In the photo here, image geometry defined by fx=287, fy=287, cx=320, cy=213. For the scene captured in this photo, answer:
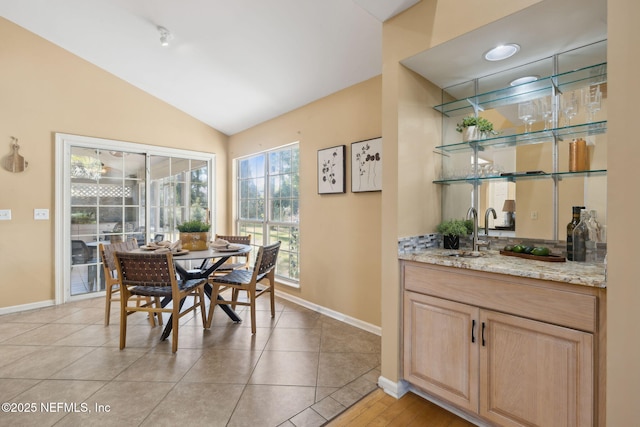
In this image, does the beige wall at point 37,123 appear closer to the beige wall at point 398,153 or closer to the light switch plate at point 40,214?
the light switch plate at point 40,214

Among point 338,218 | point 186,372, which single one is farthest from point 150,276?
point 338,218

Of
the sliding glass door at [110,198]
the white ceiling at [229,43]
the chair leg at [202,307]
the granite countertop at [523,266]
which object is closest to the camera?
the granite countertop at [523,266]

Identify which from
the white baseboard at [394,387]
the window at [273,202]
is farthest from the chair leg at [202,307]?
the white baseboard at [394,387]

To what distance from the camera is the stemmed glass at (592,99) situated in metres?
1.57

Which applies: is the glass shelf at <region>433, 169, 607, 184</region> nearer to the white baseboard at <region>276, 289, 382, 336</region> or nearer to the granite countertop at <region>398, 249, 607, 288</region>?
the granite countertop at <region>398, 249, 607, 288</region>

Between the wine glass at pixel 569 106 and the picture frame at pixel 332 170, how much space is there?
1797mm

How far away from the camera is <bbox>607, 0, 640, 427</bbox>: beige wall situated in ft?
3.55

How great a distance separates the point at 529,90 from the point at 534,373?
165 cm

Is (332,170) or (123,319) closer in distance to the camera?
(123,319)

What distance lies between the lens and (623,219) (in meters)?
1.11

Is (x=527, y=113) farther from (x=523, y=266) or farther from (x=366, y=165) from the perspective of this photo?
(x=366, y=165)

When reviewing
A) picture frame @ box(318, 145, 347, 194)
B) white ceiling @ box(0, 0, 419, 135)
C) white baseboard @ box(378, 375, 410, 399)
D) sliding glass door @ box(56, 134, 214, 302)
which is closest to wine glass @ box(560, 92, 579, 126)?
white ceiling @ box(0, 0, 419, 135)

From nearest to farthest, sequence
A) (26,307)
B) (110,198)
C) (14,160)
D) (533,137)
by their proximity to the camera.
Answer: (533,137)
(14,160)
(26,307)
(110,198)

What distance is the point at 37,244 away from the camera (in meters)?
3.48
